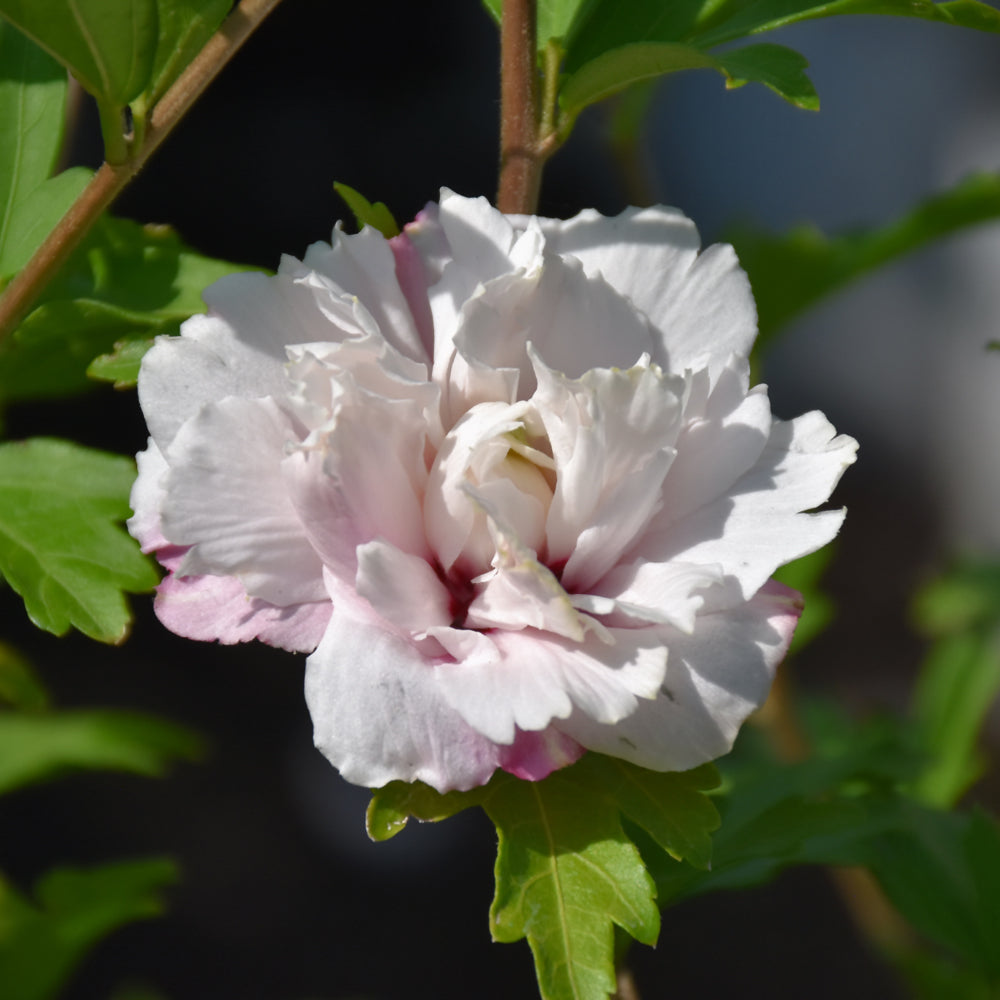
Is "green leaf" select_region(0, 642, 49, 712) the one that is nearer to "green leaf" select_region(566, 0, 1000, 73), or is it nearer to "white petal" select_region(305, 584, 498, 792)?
"white petal" select_region(305, 584, 498, 792)

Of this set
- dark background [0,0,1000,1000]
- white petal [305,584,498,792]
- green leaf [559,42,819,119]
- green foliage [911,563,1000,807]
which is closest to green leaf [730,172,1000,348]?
dark background [0,0,1000,1000]

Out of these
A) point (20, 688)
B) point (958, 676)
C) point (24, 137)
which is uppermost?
point (24, 137)

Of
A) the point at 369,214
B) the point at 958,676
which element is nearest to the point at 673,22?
the point at 369,214

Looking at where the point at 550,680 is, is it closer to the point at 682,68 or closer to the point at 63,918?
the point at 682,68

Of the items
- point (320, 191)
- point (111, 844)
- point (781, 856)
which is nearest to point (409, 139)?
point (320, 191)

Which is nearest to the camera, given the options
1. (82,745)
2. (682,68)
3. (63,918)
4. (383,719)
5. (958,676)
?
(383,719)

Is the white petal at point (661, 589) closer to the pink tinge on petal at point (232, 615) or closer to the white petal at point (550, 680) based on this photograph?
the white petal at point (550, 680)

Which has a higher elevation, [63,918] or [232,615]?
[232,615]
